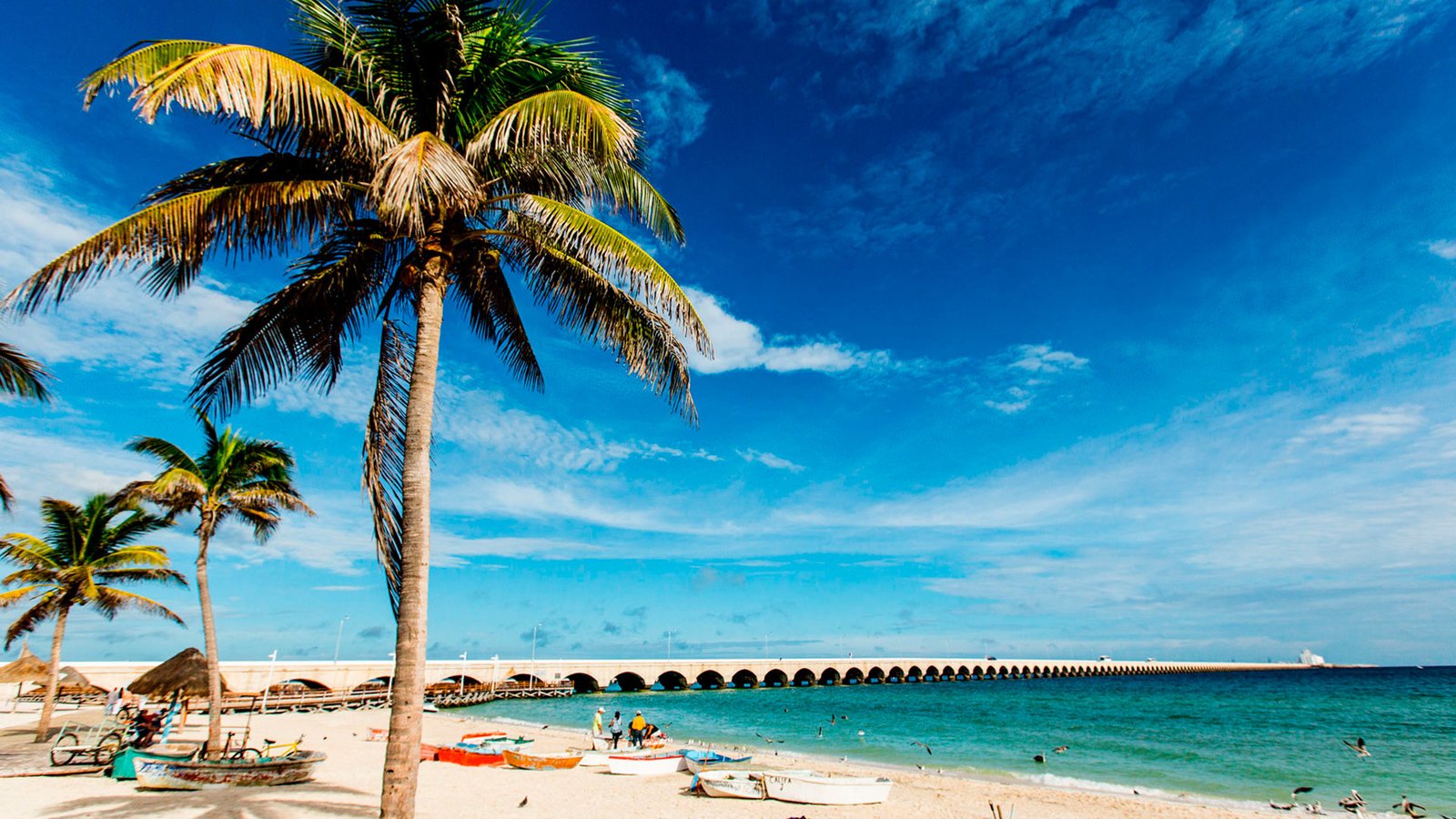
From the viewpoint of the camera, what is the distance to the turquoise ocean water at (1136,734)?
2344cm

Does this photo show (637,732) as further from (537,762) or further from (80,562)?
(80,562)

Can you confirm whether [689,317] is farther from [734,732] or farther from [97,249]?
[734,732]

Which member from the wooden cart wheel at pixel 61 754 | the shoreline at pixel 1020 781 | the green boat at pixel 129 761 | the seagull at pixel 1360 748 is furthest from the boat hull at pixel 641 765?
the seagull at pixel 1360 748

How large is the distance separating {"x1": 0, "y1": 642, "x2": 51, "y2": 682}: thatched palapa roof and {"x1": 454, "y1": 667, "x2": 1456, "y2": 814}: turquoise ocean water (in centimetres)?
2489

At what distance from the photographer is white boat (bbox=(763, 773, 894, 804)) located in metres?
15.8

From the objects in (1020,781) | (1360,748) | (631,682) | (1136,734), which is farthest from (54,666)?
(631,682)

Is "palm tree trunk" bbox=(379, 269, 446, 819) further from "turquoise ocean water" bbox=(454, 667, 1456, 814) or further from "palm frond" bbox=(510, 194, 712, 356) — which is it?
"turquoise ocean water" bbox=(454, 667, 1456, 814)

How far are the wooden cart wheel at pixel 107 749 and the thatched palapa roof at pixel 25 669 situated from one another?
1089 inches

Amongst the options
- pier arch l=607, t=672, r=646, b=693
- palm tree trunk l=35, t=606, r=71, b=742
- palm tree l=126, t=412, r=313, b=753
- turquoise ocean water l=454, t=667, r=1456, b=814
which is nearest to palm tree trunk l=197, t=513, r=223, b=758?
palm tree l=126, t=412, r=313, b=753

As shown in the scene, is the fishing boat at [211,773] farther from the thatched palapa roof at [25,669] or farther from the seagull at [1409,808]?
the thatched palapa roof at [25,669]

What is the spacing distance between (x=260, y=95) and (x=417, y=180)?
4.45 ft

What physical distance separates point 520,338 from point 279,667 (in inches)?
2002

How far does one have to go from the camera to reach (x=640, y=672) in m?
78.4

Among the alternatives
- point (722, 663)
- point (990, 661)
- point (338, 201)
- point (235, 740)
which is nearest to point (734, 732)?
point (235, 740)
